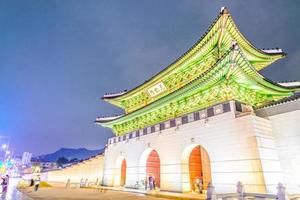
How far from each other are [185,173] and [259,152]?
5.48 metres

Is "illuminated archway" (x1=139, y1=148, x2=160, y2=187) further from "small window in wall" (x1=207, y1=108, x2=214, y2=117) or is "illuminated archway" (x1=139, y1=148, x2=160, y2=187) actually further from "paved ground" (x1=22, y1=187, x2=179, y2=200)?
"small window in wall" (x1=207, y1=108, x2=214, y2=117)

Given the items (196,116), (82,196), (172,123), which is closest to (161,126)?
(172,123)

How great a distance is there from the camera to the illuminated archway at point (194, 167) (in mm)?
13906

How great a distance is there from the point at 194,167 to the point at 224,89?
21.4 feet

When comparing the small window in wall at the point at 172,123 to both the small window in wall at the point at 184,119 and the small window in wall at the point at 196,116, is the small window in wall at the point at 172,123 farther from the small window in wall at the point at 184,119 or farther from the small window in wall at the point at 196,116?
the small window in wall at the point at 196,116

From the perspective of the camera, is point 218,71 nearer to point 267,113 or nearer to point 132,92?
point 267,113

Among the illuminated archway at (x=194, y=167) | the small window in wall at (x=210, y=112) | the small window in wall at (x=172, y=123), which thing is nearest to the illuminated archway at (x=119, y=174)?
the small window in wall at (x=172, y=123)

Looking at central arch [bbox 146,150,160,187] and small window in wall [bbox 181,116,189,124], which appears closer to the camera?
small window in wall [bbox 181,116,189,124]

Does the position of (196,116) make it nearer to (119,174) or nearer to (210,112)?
(210,112)

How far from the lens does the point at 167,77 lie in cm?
1708

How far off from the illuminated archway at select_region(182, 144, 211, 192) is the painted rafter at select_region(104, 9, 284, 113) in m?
5.49

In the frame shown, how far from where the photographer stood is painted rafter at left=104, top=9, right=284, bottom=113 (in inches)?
490

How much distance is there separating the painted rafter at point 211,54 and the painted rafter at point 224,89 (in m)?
1.97

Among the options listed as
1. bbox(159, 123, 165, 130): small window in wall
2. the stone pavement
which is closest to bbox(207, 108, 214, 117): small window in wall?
bbox(159, 123, 165, 130): small window in wall
